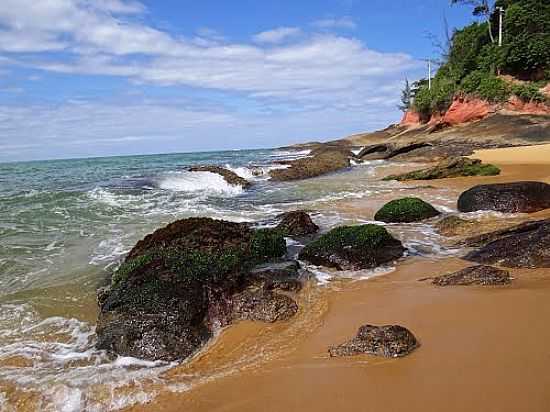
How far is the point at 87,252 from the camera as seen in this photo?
28.9 feet

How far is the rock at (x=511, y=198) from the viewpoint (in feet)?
30.1

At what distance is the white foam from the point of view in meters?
19.4

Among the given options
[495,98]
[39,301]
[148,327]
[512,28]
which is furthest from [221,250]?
[512,28]

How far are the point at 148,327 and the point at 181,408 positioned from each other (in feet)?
4.40

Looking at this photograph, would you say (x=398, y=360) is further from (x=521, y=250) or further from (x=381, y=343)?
(x=521, y=250)

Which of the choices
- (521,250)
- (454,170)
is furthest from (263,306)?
(454,170)

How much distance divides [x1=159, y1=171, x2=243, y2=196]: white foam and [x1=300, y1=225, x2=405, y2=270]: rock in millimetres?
11361

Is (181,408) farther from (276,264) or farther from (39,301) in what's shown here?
(39,301)

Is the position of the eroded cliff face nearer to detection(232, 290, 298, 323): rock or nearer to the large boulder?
the large boulder

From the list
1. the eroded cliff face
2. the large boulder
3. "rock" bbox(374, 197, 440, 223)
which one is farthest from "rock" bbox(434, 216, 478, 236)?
the eroded cliff face

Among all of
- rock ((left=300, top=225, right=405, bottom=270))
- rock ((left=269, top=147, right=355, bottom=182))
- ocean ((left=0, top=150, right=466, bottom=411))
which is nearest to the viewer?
ocean ((left=0, top=150, right=466, bottom=411))

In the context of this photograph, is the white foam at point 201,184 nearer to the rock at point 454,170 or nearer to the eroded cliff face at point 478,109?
the rock at point 454,170

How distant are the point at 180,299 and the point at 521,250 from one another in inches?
172

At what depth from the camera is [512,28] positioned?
34906 millimetres
